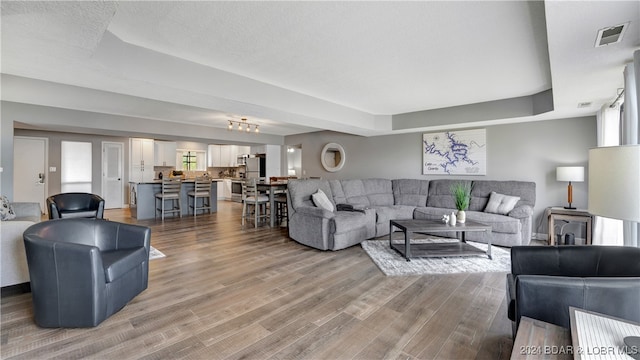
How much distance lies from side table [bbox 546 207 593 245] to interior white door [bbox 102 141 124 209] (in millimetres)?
10389

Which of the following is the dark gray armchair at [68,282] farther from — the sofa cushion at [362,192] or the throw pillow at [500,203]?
the throw pillow at [500,203]

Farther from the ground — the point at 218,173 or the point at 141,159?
the point at 141,159

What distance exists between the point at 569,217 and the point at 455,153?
2.14 meters

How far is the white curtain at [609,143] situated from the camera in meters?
3.56

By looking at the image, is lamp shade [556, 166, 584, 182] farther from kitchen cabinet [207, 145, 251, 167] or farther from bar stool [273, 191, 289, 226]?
kitchen cabinet [207, 145, 251, 167]

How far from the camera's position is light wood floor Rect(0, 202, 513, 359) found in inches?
72.3

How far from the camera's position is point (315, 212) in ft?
14.1

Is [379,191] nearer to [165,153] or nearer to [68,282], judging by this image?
[68,282]

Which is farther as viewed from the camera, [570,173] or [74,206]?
[74,206]

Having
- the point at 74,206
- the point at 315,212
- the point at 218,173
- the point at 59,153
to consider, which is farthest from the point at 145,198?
the point at 315,212

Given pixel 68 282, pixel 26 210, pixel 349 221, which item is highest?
pixel 26 210

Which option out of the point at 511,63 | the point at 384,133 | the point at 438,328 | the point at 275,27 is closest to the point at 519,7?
the point at 511,63

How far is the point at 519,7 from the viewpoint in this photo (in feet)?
6.73

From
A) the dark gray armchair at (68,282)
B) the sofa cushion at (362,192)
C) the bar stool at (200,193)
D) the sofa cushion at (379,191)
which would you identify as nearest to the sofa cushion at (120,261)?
the dark gray armchair at (68,282)
